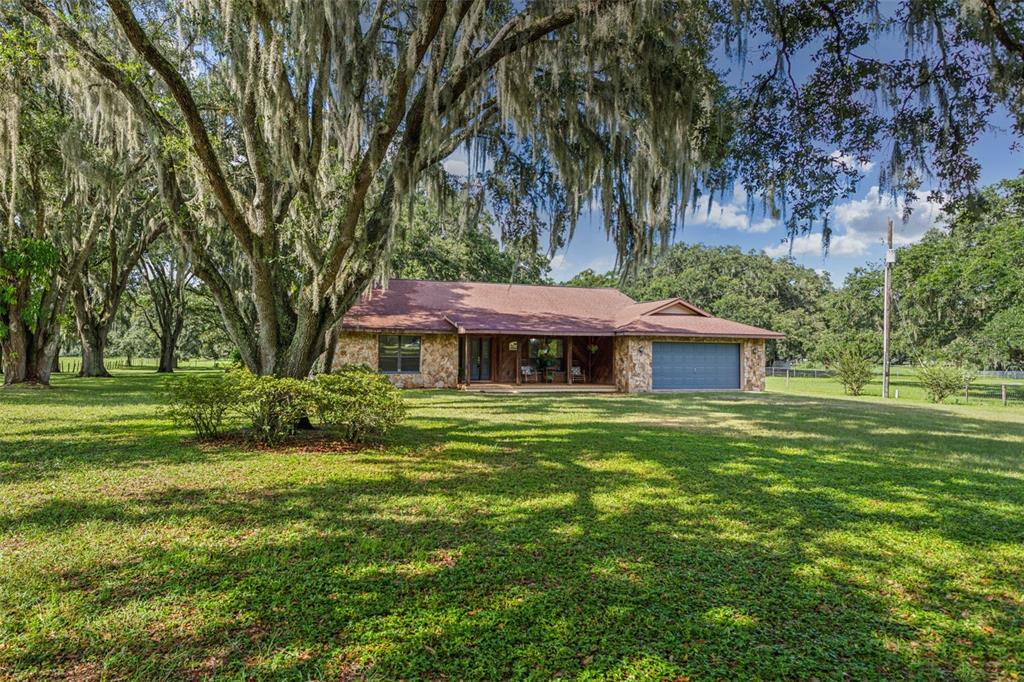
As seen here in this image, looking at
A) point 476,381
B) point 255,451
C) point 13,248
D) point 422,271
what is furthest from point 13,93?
point 422,271

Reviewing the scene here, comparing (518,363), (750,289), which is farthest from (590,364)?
(750,289)

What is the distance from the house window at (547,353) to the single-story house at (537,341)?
0.04 m

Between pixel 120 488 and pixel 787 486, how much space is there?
675cm

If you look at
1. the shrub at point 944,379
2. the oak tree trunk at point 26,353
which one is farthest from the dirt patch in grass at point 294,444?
the shrub at point 944,379

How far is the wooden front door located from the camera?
2008 cm

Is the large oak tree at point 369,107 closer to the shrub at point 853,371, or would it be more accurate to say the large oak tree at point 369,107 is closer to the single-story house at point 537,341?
the single-story house at point 537,341

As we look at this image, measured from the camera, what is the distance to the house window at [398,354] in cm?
1795

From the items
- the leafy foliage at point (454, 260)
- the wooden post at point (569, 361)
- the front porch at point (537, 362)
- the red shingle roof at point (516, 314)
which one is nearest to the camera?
the red shingle roof at point (516, 314)

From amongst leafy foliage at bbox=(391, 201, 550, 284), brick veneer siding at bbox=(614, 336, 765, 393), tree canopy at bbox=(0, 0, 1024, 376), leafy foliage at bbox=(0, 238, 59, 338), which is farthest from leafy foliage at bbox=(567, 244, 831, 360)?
tree canopy at bbox=(0, 0, 1024, 376)

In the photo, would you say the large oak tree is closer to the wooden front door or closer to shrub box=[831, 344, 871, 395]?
the wooden front door

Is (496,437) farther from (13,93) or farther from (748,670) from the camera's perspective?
(13,93)

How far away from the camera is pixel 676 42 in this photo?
18.5 feet

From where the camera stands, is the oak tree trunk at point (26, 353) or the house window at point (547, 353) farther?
the house window at point (547, 353)

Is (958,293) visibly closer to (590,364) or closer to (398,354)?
(590,364)
